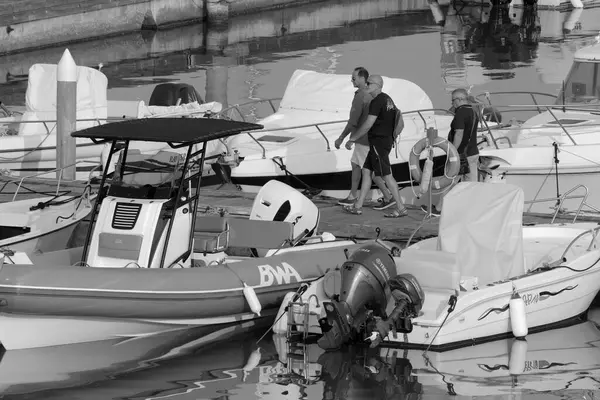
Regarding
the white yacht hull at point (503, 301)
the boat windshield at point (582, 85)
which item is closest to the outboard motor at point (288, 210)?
the white yacht hull at point (503, 301)

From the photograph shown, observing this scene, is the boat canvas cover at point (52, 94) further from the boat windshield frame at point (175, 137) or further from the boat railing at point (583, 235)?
the boat railing at point (583, 235)

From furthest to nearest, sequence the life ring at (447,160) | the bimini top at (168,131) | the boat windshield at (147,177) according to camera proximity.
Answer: the life ring at (447,160) → the boat windshield at (147,177) → the bimini top at (168,131)

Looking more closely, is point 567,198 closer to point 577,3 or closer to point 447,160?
point 447,160

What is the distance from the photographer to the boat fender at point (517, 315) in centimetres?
1094

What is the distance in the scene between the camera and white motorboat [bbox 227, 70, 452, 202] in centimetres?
1582

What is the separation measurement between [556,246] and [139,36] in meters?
24.4

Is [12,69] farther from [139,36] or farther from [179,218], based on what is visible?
[179,218]

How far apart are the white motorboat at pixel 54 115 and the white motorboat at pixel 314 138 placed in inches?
40.3

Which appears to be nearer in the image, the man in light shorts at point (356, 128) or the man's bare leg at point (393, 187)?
the man's bare leg at point (393, 187)

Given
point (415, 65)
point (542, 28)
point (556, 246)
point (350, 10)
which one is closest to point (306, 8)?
point (350, 10)

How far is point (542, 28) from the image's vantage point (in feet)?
131

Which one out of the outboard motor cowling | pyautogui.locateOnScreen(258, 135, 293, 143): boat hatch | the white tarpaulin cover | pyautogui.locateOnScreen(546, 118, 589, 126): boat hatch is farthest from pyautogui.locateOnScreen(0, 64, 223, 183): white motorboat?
the outboard motor cowling

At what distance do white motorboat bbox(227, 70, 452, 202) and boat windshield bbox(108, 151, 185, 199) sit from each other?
13.7ft

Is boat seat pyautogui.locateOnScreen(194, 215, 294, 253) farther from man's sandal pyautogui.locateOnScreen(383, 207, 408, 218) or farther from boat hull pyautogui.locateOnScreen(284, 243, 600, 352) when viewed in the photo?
man's sandal pyautogui.locateOnScreen(383, 207, 408, 218)
